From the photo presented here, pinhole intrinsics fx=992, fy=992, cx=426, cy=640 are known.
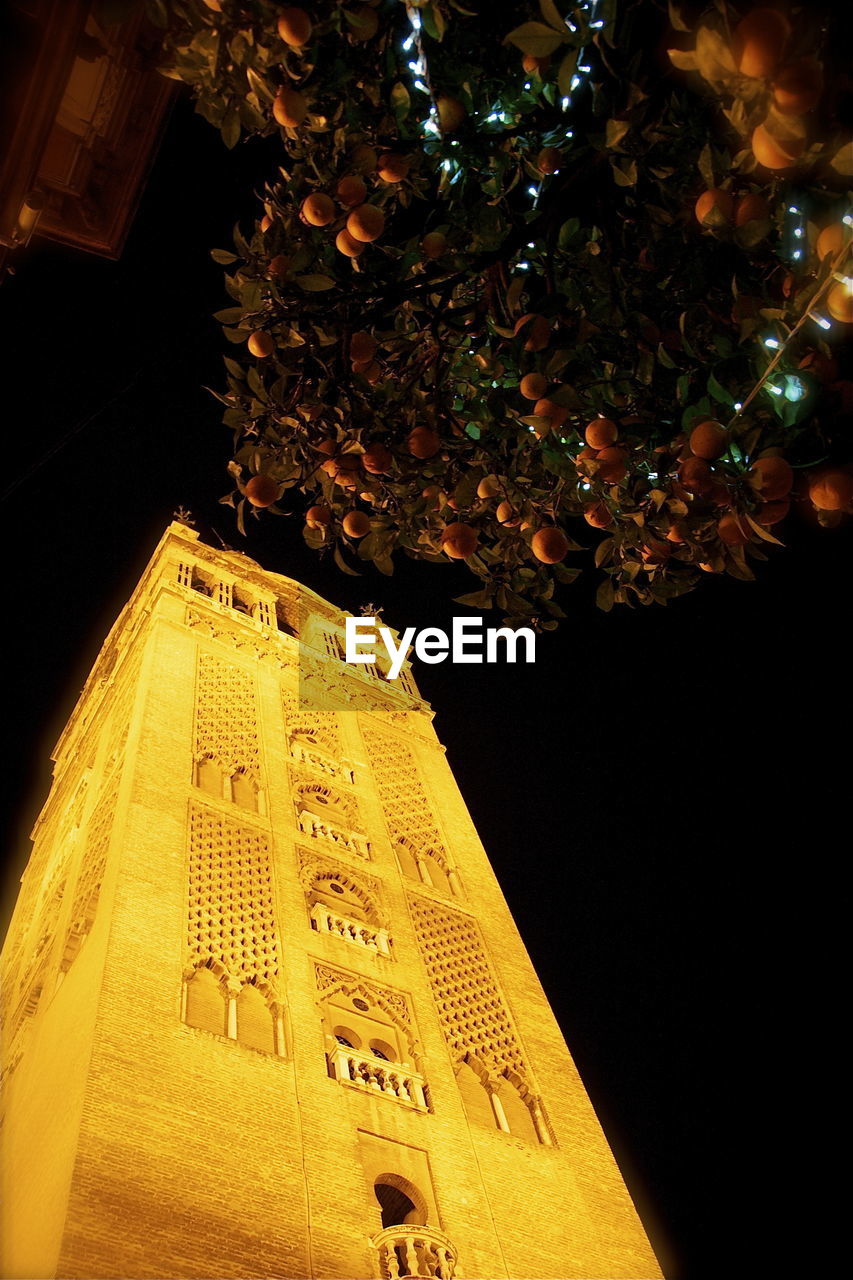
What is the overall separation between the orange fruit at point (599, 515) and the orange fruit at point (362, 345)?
4.01ft

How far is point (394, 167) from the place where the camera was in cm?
407

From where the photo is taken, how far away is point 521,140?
4.18 m

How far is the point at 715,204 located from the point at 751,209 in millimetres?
132

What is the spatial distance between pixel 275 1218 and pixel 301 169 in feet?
22.0

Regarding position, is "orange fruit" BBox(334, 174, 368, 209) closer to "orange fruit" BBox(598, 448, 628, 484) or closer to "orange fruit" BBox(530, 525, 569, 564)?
"orange fruit" BBox(598, 448, 628, 484)

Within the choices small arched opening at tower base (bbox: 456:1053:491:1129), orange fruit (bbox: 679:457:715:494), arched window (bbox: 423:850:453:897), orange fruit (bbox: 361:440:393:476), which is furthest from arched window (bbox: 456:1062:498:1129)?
orange fruit (bbox: 679:457:715:494)

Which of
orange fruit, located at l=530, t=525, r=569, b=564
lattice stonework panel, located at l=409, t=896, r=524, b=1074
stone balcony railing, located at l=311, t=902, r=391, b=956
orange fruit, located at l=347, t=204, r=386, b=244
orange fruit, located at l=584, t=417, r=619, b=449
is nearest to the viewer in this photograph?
orange fruit, located at l=347, t=204, r=386, b=244

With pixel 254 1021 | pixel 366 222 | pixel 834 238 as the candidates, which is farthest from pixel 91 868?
pixel 834 238

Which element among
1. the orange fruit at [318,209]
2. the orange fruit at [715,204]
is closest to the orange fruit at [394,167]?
the orange fruit at [318,209]

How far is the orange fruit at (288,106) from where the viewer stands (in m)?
3.75

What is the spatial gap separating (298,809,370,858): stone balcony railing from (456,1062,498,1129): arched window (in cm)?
331

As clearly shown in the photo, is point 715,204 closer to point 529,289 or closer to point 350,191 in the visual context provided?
point 529,289

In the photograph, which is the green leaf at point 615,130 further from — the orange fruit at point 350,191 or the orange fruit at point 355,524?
the orange fruit at point 355,524

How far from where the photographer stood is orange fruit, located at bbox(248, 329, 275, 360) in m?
4.29
